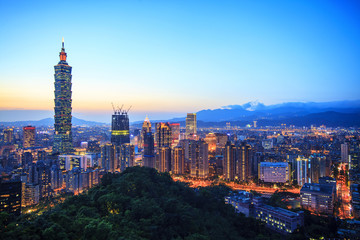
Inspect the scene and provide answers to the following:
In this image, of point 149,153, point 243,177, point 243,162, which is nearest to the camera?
point 243,177

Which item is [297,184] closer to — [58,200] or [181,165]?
[181,165]

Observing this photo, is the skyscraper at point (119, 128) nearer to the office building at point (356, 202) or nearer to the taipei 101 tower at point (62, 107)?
the taipei 101 tower at point (62, 107)

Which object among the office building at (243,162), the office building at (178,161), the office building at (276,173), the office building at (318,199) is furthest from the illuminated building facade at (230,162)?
the office building at (318,199)

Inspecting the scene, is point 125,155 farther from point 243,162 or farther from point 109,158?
point 243,162

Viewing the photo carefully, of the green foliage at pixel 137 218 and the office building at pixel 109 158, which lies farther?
the office building at pixel 109 158

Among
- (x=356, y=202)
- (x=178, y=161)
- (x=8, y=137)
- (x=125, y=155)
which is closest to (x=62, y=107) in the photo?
(x=8, y=137)

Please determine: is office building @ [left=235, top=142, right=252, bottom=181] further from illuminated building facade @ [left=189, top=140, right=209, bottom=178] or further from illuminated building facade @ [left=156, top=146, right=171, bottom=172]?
illuminated building facade @ [left=156, top=146, right=171, bottom=172]
